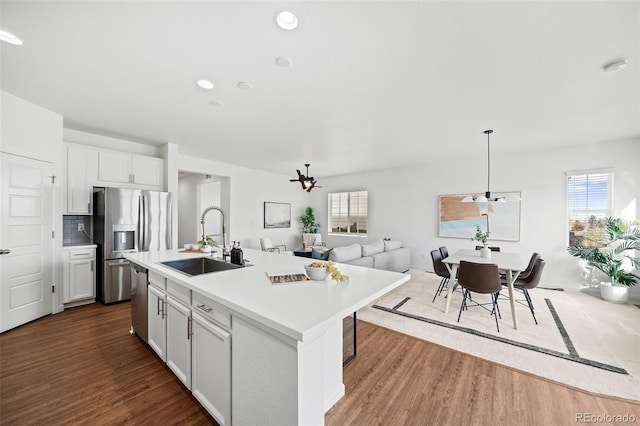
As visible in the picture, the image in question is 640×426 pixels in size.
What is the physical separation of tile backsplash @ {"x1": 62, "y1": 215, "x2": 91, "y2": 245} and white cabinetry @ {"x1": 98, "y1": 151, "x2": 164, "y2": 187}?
0.72 meters

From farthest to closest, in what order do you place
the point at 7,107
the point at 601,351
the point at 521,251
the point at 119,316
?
the point at 521,251 < the point at 119,316 < the point at 7,107 < the point at 601,351

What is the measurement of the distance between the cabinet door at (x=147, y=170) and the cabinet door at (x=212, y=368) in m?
3.61

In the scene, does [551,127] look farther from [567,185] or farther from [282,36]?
[282,36]

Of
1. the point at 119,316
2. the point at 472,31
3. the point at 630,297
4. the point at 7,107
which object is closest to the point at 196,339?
the point at 119,316

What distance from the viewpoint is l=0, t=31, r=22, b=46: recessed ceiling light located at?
1.80 metres

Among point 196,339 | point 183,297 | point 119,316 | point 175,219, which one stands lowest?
point 119,316

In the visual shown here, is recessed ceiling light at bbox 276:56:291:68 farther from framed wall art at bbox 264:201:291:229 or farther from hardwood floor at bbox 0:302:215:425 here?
framed wall art at bbox 264:201:291:229

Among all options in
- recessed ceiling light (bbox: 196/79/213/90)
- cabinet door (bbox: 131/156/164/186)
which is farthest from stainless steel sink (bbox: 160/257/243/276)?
cabinet door (bbox: 131/156/164/186)

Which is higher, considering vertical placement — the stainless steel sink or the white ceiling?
the white ceiling

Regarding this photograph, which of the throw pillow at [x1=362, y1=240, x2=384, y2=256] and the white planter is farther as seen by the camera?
the throw pillow at [x1=362, y1=240, x2=384, y2=256]

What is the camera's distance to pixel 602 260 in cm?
393

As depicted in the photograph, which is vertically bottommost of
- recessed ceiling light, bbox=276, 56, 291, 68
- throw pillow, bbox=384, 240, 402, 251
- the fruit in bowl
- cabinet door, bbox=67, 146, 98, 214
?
throw pillow, bbox=384, 240, 402, 251

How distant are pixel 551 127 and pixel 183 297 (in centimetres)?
497

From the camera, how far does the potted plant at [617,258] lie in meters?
3.80
